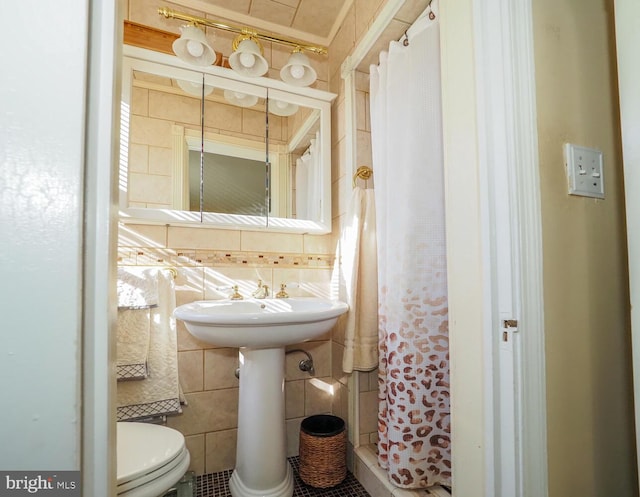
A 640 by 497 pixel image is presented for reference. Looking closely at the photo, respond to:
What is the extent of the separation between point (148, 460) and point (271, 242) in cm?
100

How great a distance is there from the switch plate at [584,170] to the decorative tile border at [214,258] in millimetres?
1154

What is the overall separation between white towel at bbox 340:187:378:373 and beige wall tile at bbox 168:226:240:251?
1.85ft

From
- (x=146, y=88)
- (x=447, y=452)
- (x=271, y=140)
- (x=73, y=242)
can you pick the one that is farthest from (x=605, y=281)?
(x=146, y=88)

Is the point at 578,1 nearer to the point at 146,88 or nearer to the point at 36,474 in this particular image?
the point at 36,474

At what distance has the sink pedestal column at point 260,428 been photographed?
1.24 m

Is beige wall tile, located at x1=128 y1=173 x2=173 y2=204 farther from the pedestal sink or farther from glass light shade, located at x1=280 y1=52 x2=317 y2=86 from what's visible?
glass light shade, located at x1=280 y1=52 x2=317 y2=86

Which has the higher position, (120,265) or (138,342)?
(120,265)

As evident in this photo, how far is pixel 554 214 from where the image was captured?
0.68 m

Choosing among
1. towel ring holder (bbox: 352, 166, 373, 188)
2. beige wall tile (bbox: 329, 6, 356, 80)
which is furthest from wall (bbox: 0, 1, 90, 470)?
beige wall tile (bbox: 329, 6, 356, 80)

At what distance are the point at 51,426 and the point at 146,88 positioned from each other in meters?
1.51

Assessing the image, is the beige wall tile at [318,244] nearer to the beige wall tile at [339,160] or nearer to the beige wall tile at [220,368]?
the beige wall tile at [339,160]

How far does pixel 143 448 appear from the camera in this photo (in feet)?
3.06

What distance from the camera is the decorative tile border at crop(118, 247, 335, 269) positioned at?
1373 millimetres

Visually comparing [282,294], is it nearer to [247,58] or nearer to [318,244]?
[318,244]
